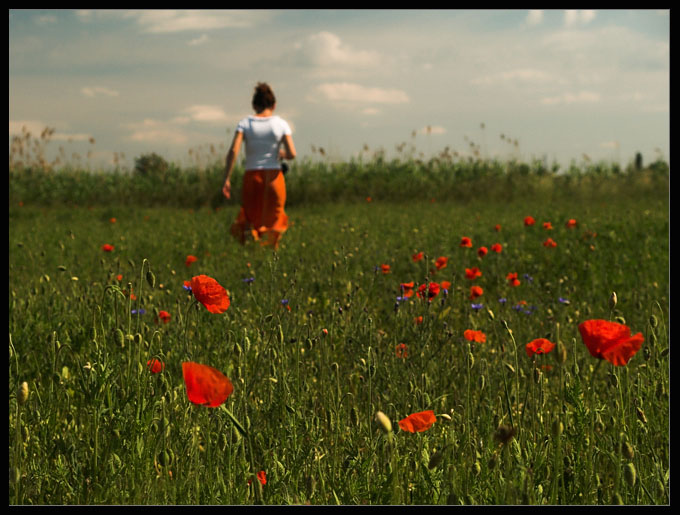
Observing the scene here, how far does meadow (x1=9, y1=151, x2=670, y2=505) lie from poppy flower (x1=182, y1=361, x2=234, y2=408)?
0.23 ft

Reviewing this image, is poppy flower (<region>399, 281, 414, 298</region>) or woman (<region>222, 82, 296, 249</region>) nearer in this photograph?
poppy flower (<region>399, 281, 414, 298</region>)

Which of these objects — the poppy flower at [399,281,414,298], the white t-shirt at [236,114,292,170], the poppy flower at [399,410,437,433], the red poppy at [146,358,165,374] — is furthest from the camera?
the white t-shirt at [236,114,292,170]

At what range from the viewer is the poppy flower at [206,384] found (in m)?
Result: 1.47

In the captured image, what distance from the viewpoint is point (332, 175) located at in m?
14.5

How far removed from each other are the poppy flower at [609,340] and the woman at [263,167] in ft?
16.7

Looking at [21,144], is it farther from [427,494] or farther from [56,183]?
[427,494]

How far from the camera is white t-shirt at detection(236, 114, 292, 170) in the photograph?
6.51 metres

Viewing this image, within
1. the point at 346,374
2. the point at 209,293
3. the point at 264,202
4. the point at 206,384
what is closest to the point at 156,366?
the point at 209,293

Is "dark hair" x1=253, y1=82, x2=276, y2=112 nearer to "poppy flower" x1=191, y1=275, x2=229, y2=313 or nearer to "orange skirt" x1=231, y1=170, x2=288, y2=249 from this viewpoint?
"orange skirt" x1=231, y1=170, x2=288, y2=249

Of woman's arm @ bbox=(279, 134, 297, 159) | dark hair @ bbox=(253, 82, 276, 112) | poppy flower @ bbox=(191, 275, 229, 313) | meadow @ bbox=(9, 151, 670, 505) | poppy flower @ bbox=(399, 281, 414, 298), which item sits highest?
dark hair @ bbox=(253, 82, 276, 112)

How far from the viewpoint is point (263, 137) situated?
21.5ft

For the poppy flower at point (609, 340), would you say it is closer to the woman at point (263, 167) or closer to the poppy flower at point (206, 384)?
the poppy flower at point (206, 384)

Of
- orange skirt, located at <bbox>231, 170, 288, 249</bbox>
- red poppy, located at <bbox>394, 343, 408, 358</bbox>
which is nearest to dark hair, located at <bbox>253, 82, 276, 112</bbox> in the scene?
orange skirt, located at <bbox>231, 170, 288, 249</bbox>
